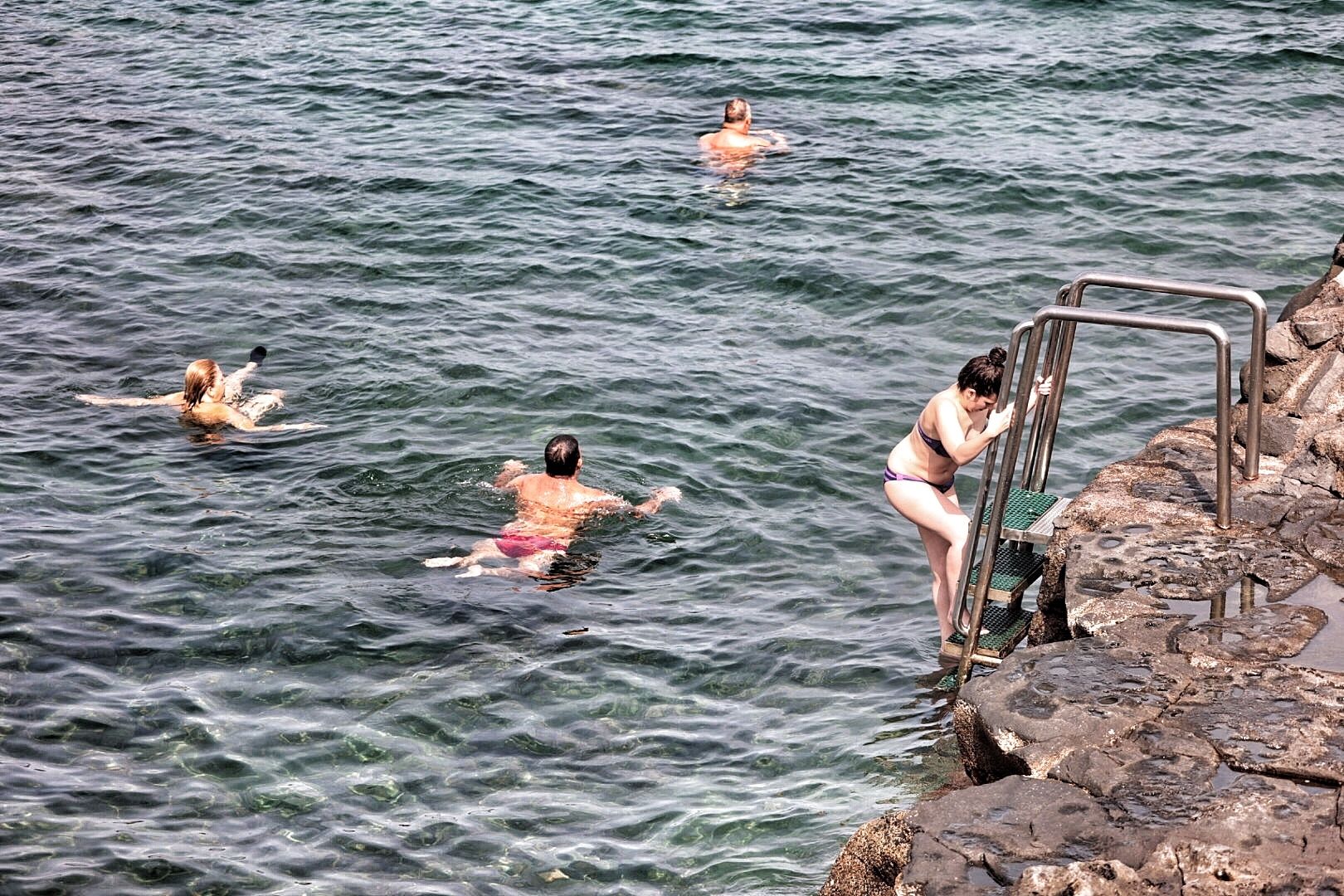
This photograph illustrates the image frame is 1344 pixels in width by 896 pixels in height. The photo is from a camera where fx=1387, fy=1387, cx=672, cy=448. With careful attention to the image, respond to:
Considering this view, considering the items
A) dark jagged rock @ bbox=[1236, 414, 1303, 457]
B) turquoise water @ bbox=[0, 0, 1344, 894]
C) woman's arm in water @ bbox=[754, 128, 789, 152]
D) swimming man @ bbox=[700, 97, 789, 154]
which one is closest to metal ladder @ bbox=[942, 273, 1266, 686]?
dark jagged rock @ bbox=[1236, 414, 1303, 457]

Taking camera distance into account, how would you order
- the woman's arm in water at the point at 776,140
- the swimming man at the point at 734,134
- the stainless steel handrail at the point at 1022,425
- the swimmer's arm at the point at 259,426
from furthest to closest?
the woman's arm in water at the point at 776,140 < the swimming man at the point at 734,134 < the swimmer's arm at the point at 259,426 < the stainless steel handrail at the point at 1022,425

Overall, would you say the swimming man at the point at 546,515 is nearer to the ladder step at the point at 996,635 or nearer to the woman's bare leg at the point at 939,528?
the woman's bare leg at the point at 939,528

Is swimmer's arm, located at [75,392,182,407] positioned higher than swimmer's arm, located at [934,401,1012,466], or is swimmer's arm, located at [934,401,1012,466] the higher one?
swimmer's arm, located at [934,401,1012,466]

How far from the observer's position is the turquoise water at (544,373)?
6949mm

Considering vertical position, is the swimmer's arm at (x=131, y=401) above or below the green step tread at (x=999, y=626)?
above

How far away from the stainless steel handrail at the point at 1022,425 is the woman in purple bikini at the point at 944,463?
1.47ft

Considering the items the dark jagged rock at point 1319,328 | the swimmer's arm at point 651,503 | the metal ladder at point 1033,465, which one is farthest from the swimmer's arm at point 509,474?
the dark jagged rock at point 1319,328

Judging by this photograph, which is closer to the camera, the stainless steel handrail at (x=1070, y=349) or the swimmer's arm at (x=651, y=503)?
the stainless steel handrail at (x=1070, y=349)

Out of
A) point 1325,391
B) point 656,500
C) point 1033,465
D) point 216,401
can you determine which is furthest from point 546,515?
point 1325,391

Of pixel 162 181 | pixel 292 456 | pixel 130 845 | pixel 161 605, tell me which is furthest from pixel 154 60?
pixel 130 845

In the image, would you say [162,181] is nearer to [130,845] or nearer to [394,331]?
[394,331]

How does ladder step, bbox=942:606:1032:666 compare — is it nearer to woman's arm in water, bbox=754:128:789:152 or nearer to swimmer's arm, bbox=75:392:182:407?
swimmer's arm, bbox=75:392:182:407

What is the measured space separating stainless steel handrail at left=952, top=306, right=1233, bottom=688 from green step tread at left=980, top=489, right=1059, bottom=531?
0.13 meters

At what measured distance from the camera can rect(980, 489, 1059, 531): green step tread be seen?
7.06 meters
